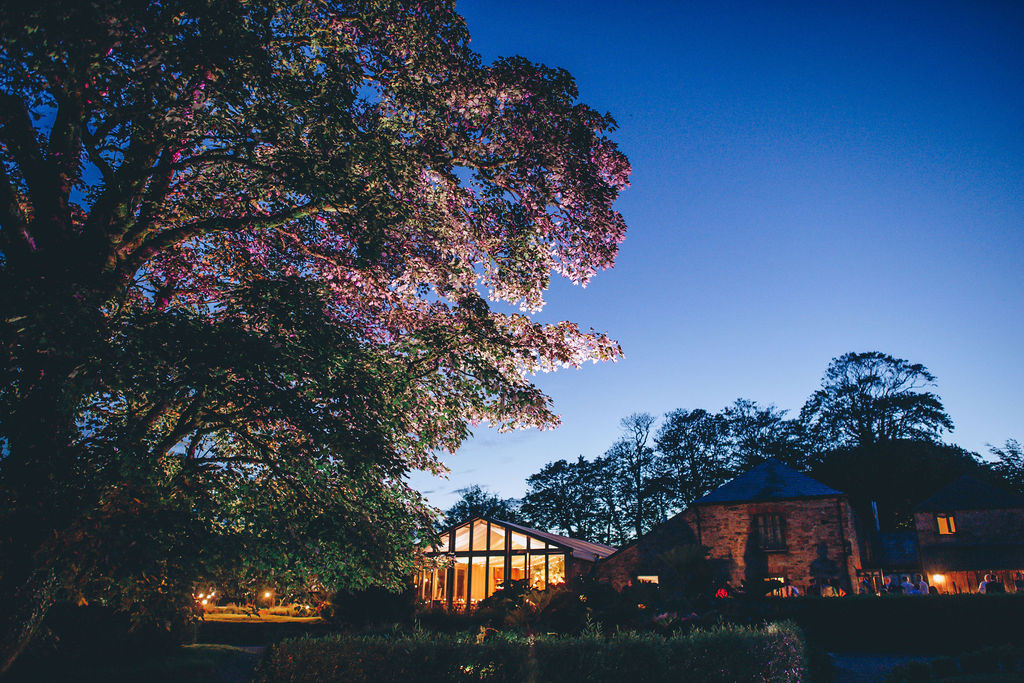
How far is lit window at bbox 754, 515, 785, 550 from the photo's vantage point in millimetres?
26516

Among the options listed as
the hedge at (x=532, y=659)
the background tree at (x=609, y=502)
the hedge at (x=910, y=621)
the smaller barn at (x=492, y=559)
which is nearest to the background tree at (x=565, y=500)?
the background tree at (x=609, y=502)

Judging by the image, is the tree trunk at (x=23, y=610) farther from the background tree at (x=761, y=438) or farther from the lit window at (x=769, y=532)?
the background tree at (x=761, y=438)

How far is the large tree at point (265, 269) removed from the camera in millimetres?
6180

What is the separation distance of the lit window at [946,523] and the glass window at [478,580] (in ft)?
90.4

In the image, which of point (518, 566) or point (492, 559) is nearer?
point (518, 566)

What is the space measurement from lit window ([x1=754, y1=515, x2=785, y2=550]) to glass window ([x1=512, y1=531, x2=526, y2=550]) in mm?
12094

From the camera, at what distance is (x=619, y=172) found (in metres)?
9.89

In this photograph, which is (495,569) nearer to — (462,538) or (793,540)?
(462,538)

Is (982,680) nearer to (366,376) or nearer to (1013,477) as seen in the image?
(366,376)

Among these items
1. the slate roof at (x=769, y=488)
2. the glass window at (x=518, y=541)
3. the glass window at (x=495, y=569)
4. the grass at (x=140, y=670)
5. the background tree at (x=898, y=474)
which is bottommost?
the grass at (x=140, y=670)

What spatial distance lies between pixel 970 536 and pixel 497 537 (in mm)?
27659

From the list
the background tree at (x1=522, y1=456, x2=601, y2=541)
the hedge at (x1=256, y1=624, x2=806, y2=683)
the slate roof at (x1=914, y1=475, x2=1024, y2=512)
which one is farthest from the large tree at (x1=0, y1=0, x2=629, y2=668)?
the background tree at (x1=522, y1=456, x2=601, y2=541)

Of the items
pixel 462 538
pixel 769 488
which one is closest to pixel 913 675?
pixel 769 488

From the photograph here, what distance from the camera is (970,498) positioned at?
33031 millimetres
